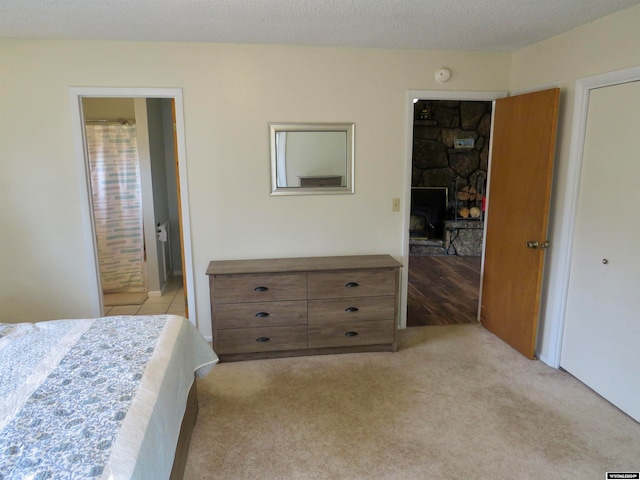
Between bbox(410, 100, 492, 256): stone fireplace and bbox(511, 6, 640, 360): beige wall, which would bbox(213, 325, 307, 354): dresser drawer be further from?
bbox(410, 100, 492, 256): stone fireplace

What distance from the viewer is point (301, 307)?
3.07m

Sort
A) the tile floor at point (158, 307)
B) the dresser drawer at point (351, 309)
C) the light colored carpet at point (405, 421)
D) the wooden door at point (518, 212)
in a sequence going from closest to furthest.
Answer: the light colored carpet at point (405, 421) → the wooden door at point (518, 212) → the dresser drawer at point (351, 309) → the tile floor at point (158, 307)

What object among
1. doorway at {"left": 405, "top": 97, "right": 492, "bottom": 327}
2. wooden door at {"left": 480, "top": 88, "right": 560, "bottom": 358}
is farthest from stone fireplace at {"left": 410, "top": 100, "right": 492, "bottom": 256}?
wooden door at {"left": 480, "top": 88, "right": 560, "bottom": 358}

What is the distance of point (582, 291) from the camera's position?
8.95 ft

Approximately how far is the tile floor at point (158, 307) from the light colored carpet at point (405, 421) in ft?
4.66

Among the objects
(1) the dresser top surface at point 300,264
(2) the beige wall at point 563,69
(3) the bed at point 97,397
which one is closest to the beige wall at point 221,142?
(1) the dresser top surface at point 300,264

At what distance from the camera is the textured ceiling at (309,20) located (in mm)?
2242

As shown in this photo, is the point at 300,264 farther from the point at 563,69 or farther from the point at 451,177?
the point at 451,177

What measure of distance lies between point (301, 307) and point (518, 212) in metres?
1.80

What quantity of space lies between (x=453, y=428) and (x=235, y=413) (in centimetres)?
127

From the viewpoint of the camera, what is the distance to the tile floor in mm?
4105

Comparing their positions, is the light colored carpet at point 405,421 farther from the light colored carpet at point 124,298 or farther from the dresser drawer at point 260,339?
the light colored carpet at point 124,298

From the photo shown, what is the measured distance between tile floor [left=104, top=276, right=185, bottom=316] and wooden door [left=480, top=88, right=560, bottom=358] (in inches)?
117

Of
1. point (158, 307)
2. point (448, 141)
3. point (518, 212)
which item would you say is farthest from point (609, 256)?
point (448, 141)
